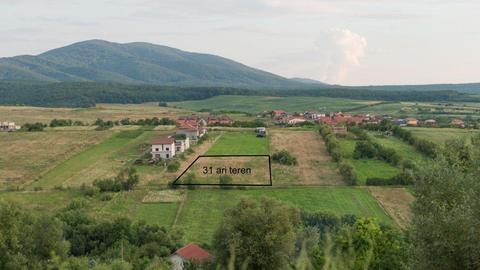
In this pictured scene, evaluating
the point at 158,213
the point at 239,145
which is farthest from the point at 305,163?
the point at 158,213

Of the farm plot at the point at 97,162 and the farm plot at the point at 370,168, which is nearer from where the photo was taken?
the farm plot at the point at 97,162

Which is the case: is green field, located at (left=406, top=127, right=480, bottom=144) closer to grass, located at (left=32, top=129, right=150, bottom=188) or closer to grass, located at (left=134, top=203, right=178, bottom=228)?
grass, located at (left=32, top=129, right=150, bottom=188)

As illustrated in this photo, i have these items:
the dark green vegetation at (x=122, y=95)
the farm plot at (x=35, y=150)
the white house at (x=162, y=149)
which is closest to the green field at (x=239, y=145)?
the white house at (x=162, y=149)

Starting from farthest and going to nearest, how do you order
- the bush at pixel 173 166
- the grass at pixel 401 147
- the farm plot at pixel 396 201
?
the grass at pixel 401 147
the bush at pixel 173 166
the farm plot at pixel 396 201

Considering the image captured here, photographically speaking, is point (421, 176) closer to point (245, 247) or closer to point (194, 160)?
point (245, 247)

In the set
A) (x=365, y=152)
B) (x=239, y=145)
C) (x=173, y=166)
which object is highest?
(x=239, y=145)

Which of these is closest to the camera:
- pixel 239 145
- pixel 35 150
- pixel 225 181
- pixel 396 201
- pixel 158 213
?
pixel 158 213

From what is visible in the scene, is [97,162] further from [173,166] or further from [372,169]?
[372,169]

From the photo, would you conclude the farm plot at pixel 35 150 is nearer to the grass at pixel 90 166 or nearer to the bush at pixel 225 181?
the grass at pixel 90 166
